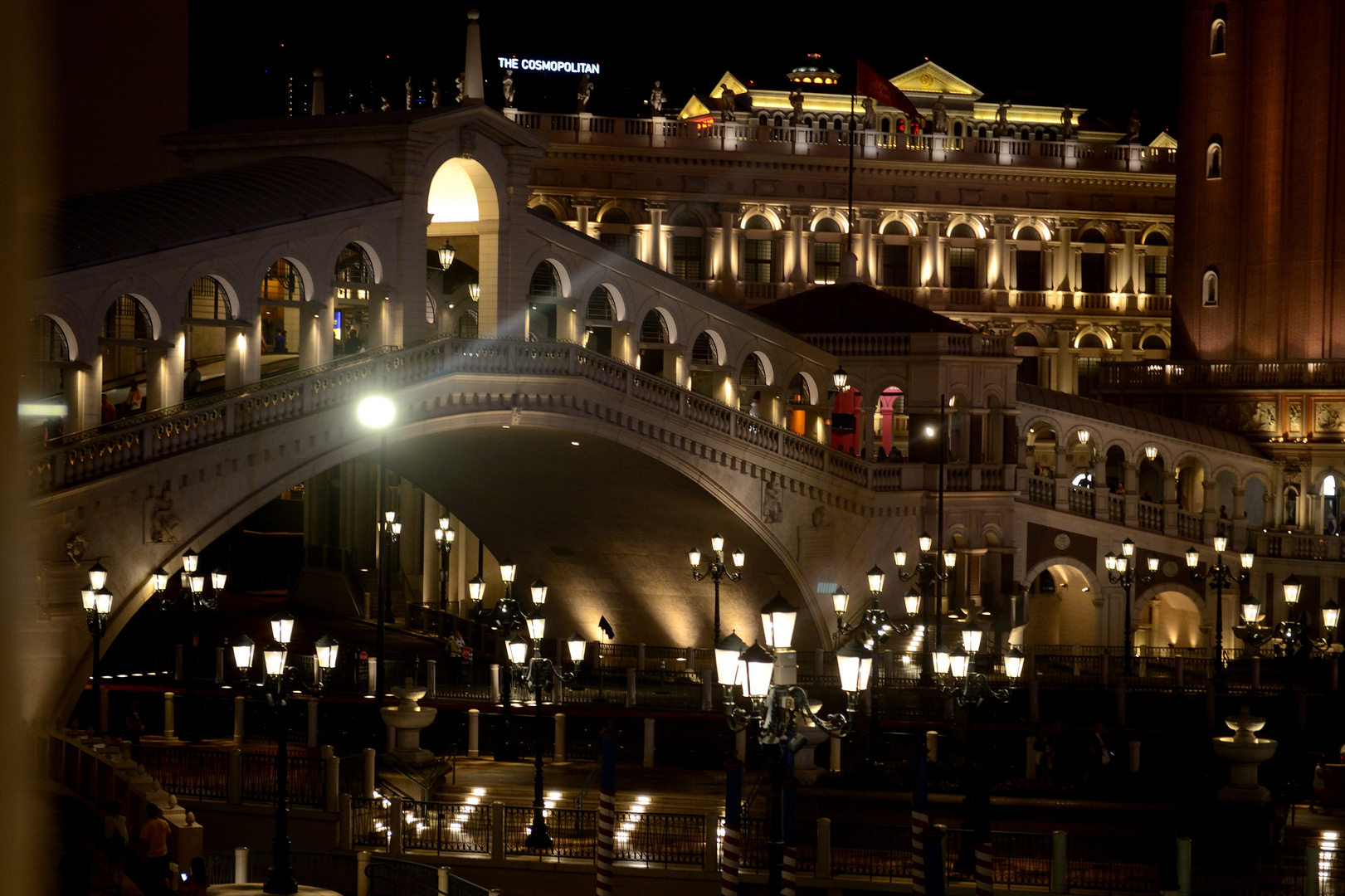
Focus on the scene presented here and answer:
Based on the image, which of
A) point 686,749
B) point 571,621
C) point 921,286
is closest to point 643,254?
point 921,286

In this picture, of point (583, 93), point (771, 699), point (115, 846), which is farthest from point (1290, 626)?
point (583, 93)

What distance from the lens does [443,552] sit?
39.3m

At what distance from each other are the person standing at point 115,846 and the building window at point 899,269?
122 feet

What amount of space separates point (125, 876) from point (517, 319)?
57.5 ft

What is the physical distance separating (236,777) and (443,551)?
58.1 ft

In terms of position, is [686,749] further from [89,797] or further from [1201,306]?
[1201,306]

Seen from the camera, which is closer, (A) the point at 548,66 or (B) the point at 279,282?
(B) the point at 279,282

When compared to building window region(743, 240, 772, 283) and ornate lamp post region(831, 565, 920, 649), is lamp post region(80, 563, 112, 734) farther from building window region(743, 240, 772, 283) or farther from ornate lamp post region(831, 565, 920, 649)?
building window region(743, 240, 772, 283)

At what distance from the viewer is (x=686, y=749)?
27594 millimetres

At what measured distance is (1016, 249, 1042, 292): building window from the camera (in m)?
52.8

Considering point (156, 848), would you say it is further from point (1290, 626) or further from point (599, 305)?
point (599, 305)

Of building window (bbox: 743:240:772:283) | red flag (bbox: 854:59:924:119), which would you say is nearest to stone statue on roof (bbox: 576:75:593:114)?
building window (bbox: 743:240:772:283)

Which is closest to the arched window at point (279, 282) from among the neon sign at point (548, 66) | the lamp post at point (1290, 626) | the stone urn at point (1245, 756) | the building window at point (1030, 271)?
the neon sign at point (548, 66)

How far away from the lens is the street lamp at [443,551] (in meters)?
36.5
